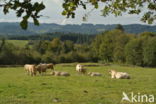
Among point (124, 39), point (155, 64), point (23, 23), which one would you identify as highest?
point (23, 23)

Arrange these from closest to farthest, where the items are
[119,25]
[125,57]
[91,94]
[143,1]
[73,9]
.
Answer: [73,9]
[143,1]
[91,94]
[125,57]
[119,25]

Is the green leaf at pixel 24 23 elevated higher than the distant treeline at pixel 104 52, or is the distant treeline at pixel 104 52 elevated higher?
the green leaf at pixel 24 23

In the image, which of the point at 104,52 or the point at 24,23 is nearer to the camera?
the point at 24,23

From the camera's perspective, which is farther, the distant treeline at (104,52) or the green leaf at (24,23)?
the distant treeline at (104,52)

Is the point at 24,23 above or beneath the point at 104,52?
above

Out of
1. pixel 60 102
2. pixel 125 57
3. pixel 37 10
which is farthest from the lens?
pixel 125 57

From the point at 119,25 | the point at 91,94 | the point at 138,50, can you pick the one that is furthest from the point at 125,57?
the point at 91,94

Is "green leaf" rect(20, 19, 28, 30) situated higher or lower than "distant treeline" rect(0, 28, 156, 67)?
higher

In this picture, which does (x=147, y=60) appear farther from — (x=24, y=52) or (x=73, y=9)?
(x=73, y=9)

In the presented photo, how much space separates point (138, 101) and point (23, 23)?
9938 mm

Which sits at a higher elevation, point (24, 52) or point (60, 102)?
point (60, 102)

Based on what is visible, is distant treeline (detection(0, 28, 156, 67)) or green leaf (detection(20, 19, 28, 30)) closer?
green leaf (detection(20, 19, 28, 30))

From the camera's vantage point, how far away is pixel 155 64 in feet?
239

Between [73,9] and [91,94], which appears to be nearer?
[73,9]
